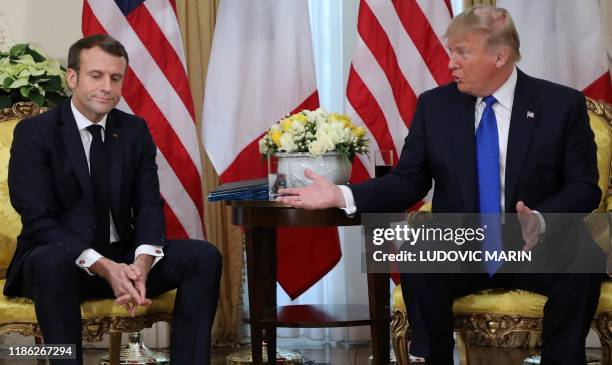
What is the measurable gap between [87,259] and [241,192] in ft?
2.86

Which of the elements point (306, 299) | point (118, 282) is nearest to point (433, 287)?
point (118, 282)

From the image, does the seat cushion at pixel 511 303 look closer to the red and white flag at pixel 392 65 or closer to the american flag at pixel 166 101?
the red and white flag at pixel 392 65

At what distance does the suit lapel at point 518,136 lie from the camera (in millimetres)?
3328

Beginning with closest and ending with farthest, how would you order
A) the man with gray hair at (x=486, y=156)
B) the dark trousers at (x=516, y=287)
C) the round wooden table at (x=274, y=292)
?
the dark trousers at (x=516, y=287), the man with gray hair at (x=486, y=156), the round wooden table at (x=274, y=292)

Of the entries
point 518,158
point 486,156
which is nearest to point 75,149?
point 486,156

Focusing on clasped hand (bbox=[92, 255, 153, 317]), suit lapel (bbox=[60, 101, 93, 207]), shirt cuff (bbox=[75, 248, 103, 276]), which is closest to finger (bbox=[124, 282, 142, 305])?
clasped hand (bbox=[92, 255, 153, 317])

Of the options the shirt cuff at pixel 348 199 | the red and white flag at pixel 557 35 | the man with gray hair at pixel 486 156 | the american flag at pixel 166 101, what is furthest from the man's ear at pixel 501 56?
the american flag at pixel 166 101

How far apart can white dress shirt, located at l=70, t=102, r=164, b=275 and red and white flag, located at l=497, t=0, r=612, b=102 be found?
223cm

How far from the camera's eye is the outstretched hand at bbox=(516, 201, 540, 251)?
3.09 meters

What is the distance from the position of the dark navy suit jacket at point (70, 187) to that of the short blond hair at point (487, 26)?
1.29 m

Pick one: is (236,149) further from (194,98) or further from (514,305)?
(514,305)

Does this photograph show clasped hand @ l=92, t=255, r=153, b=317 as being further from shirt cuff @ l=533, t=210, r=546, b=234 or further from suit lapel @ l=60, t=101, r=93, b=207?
shirt cuff @ l=533, t=210, r=546, b=234

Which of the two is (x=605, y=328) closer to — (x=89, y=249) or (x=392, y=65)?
(x=89, y=249)

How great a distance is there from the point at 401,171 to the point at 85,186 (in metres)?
1.17
